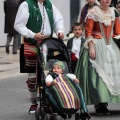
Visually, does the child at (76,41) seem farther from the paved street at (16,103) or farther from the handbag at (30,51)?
the handbag at (30,51)

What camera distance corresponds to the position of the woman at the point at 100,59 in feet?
31.2

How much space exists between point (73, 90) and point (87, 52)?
49.7 inches

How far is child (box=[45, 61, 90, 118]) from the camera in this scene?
8352 mm

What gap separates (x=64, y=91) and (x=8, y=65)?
872 cm

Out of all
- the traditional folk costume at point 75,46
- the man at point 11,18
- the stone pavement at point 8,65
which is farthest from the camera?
the man at point 11,18

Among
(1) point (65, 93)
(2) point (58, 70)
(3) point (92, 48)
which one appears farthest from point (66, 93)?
(3) point (92, 48)

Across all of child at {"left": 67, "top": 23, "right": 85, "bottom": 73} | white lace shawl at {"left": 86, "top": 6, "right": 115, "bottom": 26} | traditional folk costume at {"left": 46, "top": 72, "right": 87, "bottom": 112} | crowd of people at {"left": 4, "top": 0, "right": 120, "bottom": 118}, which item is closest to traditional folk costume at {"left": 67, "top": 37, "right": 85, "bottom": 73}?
child at {"left": 67, "top": 23, "right": 85, "bottom": 73}

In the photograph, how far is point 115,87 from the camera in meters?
9.58

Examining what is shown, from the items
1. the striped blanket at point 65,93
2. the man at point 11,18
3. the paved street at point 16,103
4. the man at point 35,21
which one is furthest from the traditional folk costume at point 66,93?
the man at point 11,18

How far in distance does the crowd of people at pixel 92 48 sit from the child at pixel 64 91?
498 millimetres

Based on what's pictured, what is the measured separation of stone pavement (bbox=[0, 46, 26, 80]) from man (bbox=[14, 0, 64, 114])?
5640mm

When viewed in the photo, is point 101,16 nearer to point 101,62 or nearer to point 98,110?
point 101,62

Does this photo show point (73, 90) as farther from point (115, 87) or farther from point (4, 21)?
point (4, 21)

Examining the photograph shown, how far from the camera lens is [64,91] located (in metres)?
8.48
